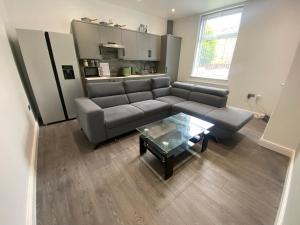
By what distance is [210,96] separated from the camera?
2.85m

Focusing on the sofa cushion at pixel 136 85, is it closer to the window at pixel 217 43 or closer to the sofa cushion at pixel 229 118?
the sofa cushion at pixel 229 118

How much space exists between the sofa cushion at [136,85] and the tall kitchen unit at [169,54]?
5.52ft

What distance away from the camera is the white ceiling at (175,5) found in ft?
10.8

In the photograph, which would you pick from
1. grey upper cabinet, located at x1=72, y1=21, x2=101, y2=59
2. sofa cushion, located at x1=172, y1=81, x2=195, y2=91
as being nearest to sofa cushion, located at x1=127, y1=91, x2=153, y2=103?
sofa cushion, located at x1=172, y1=81, x2=195, y2=91

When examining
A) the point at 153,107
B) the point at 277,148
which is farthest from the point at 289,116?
the point at 153,107

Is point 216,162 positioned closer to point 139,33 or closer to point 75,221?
point 75,221

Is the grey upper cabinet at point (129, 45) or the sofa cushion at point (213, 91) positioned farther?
the grey upper cabinet at point (129, 45)

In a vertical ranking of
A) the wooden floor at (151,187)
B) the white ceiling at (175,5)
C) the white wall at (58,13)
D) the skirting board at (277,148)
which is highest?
the white ceiling at (175,5)

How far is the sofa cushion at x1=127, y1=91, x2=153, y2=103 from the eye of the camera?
3005 millimetres

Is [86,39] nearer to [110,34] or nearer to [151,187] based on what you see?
[110,34]

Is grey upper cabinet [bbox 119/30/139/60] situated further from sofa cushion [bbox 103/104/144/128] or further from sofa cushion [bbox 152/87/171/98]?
sofa cushion [bbox 103/104/144/128]

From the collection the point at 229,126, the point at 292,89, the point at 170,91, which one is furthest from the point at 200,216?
the point at 170,91

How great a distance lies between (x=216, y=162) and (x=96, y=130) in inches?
71.4

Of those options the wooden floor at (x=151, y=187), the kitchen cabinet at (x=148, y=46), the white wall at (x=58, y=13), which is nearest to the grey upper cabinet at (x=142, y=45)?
the kitchen cabinet at (x=148, y=46)
